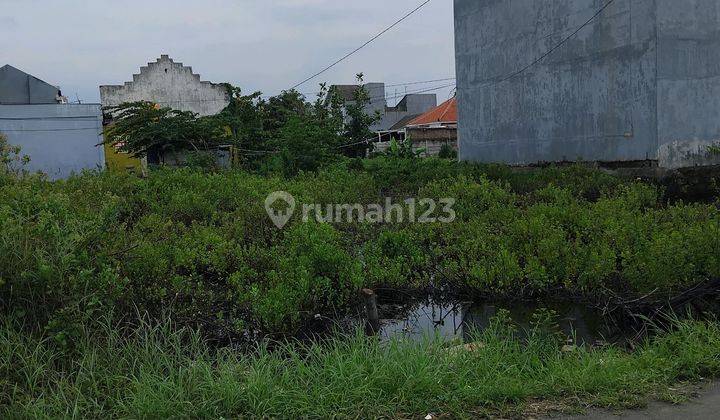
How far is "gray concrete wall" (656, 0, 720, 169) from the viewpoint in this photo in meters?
12.5

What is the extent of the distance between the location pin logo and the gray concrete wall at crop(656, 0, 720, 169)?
26.5 feet

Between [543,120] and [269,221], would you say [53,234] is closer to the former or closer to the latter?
[269,221]

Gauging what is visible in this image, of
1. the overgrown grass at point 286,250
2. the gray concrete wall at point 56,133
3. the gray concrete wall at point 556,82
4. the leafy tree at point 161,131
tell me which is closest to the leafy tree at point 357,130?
the leafy tree at point 161,131

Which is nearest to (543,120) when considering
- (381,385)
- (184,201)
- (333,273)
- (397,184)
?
(397,184)

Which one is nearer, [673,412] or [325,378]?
[673,412]

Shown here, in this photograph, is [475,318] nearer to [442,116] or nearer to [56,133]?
[56,133]

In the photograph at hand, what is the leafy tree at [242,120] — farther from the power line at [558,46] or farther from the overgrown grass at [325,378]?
the overgrown grass at [325,378]

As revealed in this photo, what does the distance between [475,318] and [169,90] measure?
3188cm

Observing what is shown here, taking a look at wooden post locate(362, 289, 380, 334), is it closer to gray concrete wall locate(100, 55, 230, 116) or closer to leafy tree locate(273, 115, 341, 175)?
leafy tree locate(273, 115, 341, 175)

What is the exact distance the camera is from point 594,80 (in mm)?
13766

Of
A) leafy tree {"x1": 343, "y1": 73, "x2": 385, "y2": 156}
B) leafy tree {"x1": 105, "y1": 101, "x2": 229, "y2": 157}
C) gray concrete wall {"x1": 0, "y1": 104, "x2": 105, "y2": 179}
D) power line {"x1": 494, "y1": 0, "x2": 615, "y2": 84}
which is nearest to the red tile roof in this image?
leafy tree {"x1": 343, "y1": 73, "x2": 385, "y2": 156}

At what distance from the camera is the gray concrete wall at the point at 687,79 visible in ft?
40.9

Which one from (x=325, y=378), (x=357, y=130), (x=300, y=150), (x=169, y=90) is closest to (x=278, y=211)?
(x=325, y=378)

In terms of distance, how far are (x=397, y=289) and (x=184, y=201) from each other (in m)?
3.69
